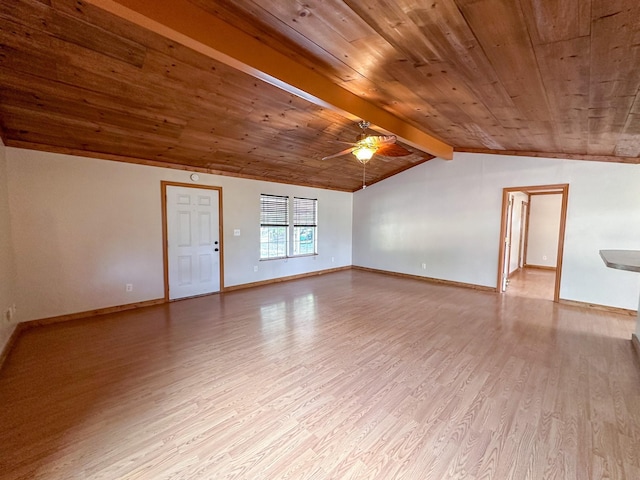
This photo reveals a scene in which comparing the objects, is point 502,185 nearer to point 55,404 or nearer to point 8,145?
point 55,404

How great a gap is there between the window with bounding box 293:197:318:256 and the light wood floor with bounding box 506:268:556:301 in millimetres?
4452

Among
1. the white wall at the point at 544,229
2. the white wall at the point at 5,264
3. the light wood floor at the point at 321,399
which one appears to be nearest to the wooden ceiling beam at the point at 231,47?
the light wood floor at the point at 321,399

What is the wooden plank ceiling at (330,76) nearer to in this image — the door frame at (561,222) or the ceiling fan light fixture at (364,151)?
the ceiling fan light fixture at (364,151)

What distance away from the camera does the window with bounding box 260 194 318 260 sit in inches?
253

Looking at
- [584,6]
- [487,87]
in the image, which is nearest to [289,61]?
[487,87]

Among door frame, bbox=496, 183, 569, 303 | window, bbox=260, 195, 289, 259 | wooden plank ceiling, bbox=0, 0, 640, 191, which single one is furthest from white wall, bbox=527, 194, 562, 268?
window, bbox=260, 195, 289, 259

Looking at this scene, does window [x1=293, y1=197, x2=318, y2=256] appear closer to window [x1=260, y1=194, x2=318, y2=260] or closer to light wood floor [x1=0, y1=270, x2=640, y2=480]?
window [x1=260, y1=194, x2=318, y2=260]

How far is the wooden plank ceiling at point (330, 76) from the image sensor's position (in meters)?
1.85

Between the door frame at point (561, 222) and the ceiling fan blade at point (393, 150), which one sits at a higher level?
the ceiling fan blade at point (393, 150)

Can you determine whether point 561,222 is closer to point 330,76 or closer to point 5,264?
point 330,76

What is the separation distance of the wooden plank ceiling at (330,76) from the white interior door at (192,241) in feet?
2.56

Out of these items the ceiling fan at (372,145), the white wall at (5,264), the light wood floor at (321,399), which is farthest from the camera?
the ceiling fan at (372,145)

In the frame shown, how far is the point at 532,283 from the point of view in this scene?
6.76 m

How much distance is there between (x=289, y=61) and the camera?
261 centimetres
